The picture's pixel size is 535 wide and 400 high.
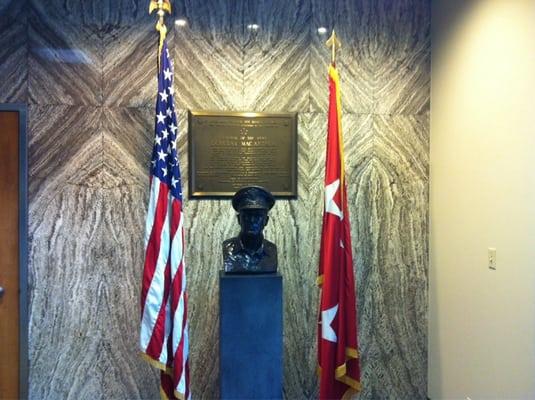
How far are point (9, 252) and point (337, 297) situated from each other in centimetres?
223

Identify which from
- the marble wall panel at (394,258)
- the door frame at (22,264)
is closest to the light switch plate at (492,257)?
the marble wall panel at (394,258)

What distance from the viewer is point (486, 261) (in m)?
2.42

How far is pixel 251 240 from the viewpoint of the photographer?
2.36 m

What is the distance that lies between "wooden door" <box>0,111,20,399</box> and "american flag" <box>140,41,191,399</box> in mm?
1065

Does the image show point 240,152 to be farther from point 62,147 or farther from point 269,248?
point 62,147

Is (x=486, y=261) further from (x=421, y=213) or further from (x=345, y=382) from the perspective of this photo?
(x=345, y=382)

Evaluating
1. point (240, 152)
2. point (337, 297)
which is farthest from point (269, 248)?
point (240, 152)

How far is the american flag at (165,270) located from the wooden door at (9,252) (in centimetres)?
107

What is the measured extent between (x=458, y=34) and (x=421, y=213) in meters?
1.29

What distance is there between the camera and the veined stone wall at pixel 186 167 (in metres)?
2.76

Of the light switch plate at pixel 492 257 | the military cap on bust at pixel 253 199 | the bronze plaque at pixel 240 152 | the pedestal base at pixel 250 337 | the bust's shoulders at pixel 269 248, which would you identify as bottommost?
the pedestal base at pixel 250 337

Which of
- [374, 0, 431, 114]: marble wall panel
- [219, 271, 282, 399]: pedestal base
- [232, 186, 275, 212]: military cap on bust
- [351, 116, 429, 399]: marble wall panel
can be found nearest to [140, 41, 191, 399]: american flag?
[219, 271, 282, 399]: pedestal base

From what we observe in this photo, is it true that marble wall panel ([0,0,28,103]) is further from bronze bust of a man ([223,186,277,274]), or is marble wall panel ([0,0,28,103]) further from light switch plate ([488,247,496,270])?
light switch plate ([488,247,496,270])

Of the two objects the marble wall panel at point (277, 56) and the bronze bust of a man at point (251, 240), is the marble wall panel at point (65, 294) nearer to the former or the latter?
the bronze bust of a man at point (251, 240)
